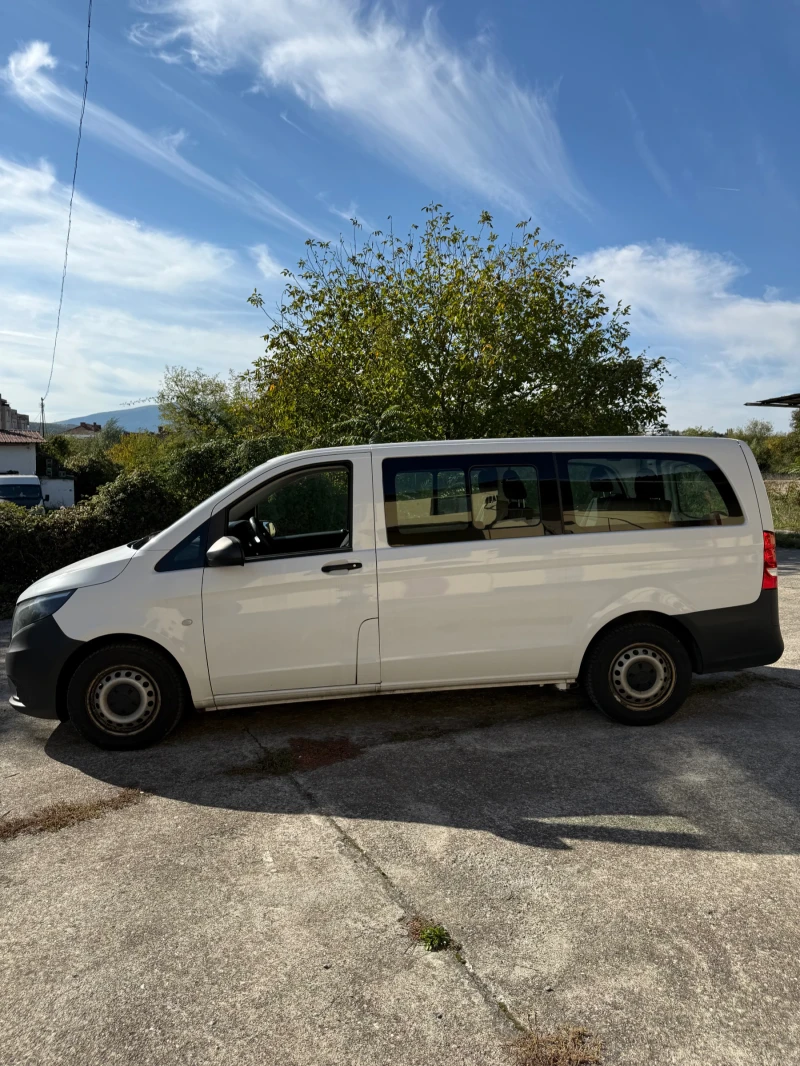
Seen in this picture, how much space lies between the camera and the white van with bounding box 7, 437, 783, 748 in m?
4.95

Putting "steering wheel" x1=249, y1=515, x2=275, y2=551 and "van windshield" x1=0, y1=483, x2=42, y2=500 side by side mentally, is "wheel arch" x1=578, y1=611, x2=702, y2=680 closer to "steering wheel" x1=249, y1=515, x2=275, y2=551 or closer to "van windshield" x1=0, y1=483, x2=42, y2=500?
"steering wheel" x1=249, y1=515, x2=275, y2=551

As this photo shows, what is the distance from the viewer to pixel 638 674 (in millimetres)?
5312

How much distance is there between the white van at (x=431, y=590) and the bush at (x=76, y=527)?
6.41 metres

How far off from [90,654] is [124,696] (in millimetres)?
335

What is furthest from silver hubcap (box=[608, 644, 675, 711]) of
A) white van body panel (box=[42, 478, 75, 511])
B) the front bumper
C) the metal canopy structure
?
white van body panel (box=[42, 478, 75, 511])

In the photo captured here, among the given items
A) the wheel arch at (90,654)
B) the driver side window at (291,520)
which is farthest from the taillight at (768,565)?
the wheel arch at (90,654)

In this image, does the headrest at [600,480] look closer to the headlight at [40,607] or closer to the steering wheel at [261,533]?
the steering wheel at [261,533]

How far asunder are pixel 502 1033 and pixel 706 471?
3984 millimetres

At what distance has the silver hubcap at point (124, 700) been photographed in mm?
4945

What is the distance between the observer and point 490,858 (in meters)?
3.56

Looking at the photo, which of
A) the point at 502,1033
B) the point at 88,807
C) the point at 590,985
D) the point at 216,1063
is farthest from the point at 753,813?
the point at 88,807

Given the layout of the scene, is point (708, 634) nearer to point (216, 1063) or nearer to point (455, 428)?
point (216, 1063)

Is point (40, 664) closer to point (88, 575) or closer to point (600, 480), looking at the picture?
point (88, 575)

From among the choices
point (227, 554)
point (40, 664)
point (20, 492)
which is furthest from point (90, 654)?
point (20, 492)
